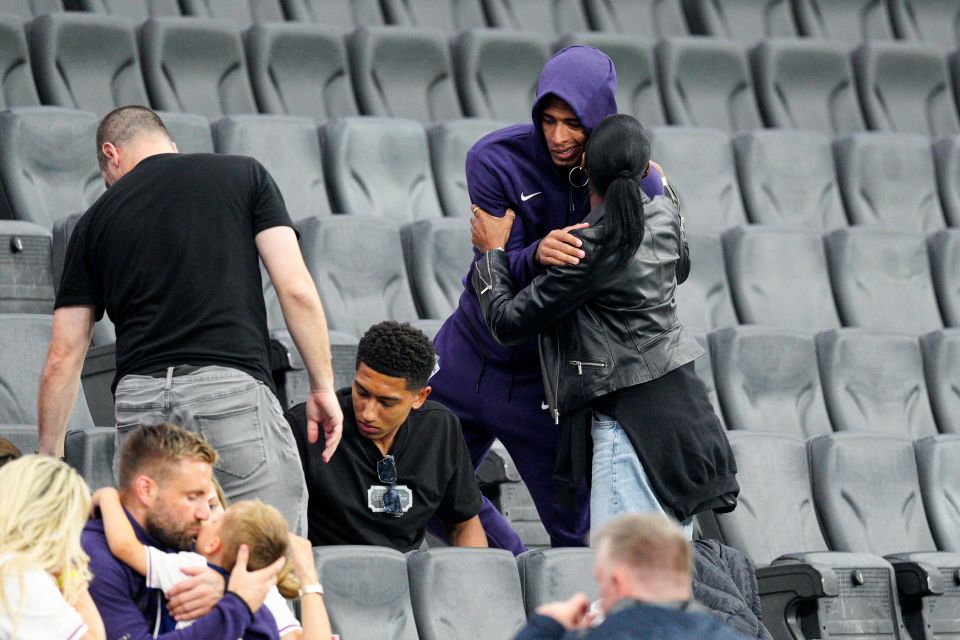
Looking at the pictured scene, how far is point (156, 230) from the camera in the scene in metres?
1.97

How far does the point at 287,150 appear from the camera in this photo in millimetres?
3410

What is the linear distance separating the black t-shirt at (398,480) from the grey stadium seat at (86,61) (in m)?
1.53

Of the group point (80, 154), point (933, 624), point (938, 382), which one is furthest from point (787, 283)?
point (80, 154)

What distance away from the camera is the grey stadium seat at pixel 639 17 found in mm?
4633

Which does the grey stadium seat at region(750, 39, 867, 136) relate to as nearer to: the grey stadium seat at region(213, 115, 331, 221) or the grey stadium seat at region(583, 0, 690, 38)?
the grey stadium seat at region(583, 0, 690, 38)

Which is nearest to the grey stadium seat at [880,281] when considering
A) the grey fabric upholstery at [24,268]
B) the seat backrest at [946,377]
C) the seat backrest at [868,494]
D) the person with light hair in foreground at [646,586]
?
the seat backrest at [946,377]

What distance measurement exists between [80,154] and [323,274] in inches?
22.2

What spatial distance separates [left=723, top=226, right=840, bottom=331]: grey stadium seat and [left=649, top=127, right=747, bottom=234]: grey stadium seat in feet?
0.77

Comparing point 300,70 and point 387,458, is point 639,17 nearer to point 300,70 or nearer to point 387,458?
point 300,70

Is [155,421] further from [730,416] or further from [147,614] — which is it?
[730,416]

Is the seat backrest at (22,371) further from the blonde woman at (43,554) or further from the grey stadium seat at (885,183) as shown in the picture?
the grey stadium seat at (885,183)

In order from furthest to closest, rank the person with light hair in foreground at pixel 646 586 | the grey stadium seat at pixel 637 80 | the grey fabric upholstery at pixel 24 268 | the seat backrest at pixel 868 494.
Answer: the grey stadium seat at pixel 637 80 < the seat backrest at pixel 868 494 < the grey fabric upholstery at pixel 24 268 < the person with light hair in foreground at pixel 646 586

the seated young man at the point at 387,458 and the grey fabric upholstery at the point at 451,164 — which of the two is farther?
the grey fabric upholstery at the point at 451,164

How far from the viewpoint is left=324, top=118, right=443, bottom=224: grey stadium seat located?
11.5 feet
